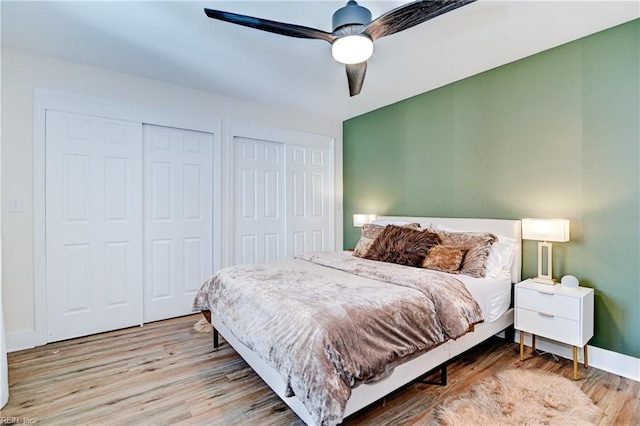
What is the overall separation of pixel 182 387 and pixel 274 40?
2643 millimetres

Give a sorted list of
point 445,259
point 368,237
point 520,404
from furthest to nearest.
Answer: point 368,237
point 445,259
point 520,404

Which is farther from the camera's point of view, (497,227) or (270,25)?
(497,227)

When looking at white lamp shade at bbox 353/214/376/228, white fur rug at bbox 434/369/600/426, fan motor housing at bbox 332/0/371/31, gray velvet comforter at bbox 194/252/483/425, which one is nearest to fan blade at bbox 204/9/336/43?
fan motor housing at bbox 332/0/371/31

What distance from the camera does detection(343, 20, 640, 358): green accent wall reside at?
2.29m

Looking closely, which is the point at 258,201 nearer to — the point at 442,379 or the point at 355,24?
the point at 355,24

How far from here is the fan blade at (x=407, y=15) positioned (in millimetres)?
1634

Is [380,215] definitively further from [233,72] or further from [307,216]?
[233,72]

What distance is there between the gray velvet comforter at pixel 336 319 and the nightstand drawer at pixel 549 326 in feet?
1.71

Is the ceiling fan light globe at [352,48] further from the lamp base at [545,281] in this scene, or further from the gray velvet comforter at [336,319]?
the lamp base at [545,281]

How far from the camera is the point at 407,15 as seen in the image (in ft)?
5.67

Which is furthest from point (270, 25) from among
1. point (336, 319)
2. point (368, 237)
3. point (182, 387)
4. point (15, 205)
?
point (15, 205)

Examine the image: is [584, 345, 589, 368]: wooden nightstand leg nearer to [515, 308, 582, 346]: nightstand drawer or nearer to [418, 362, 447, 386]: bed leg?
[515, 308, 582, 346]: nightstand drawer

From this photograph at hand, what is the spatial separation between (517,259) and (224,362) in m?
2.65

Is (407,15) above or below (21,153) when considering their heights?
above
